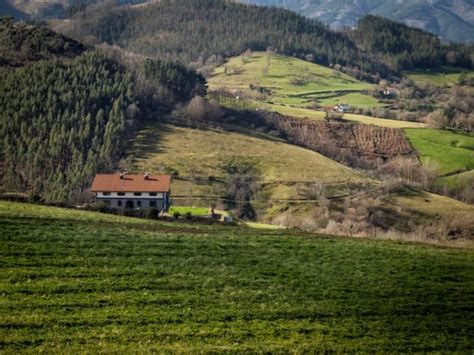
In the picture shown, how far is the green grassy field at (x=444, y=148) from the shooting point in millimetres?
145250

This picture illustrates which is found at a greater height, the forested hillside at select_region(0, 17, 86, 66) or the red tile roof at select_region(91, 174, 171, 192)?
the forested hillside at select_region(0, 17, 86, 66)

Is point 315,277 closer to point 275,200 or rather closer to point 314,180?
point 275,200

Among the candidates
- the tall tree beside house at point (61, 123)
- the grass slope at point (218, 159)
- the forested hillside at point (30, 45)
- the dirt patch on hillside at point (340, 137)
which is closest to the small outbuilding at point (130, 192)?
the tall tree beside house at point (61, 123)

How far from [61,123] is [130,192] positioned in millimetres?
44327

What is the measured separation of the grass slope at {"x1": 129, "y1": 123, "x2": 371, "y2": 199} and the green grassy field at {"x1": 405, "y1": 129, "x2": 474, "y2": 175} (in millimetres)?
28590

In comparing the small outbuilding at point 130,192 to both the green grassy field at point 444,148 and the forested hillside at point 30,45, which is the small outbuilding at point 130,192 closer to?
the green grassy field at point 444,148

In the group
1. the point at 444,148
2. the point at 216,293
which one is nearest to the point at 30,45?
the point at 444,148

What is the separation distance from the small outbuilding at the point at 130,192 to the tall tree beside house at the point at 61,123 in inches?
409

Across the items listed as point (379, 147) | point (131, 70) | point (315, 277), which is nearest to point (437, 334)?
point (315, 277)

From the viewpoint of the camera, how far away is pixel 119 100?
145375 millimetres

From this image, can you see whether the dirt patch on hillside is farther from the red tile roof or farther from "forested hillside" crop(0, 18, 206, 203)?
the red tile roof

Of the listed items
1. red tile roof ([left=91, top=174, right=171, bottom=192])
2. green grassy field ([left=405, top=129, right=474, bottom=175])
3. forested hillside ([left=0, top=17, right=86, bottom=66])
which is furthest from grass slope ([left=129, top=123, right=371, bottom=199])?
forested hillside ([left=0, top=17, right=86, bottom=66])

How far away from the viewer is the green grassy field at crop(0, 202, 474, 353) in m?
26.8

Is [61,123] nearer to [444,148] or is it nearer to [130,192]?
[130,192]
